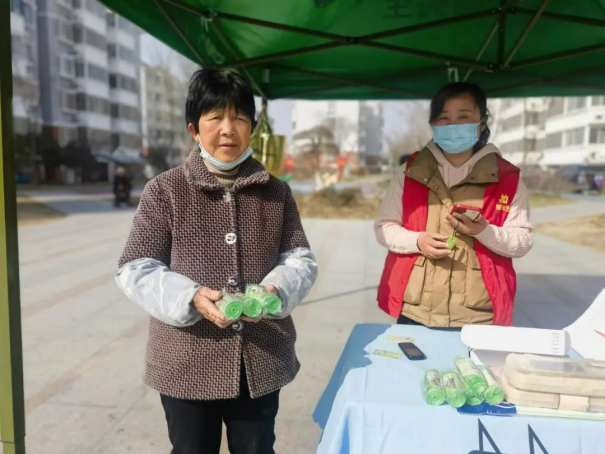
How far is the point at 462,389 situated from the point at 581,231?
1247cm

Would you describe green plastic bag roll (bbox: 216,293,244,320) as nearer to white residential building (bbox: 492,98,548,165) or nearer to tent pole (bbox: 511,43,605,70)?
tent pole (bbox: 511,43,605,70)

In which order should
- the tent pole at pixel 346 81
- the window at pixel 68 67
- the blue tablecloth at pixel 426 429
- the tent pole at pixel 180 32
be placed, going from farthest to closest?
the window at pixel 68 67 → the tent pole at pixel 346 81 → the tent pole at pixel 180 32 → the blue tablecloth at pixel 426 429

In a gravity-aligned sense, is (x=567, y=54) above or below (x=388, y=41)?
below

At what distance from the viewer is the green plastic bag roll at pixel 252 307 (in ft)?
3.60

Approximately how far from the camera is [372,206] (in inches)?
609

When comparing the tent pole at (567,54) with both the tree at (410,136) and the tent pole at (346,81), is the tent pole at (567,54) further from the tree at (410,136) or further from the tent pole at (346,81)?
the tree at (410,136)

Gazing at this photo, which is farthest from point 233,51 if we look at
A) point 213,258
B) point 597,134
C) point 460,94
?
point 597,134

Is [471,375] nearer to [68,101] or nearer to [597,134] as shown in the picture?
[597,134]

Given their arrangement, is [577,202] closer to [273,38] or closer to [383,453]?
[273,38]

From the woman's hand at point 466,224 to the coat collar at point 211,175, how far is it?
675 millimetres

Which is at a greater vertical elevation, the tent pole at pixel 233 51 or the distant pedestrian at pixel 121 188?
the tent pole at pixel 233 51

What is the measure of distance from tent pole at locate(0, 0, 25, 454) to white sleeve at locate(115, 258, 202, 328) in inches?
21.4

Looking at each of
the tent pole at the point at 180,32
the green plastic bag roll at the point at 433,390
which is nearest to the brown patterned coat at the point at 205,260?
the green plastic bag roll at the point at 433,390

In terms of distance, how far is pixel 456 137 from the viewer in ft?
5.74
